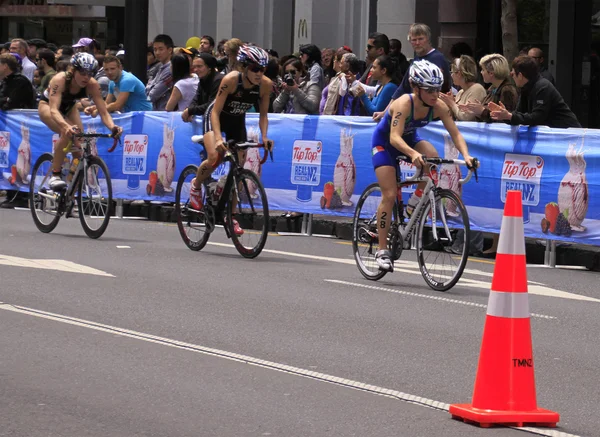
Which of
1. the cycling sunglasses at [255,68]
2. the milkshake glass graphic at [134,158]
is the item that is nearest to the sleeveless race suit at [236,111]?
the cycling sunglasses at [255,68]

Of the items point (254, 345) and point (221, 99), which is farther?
point (221, 99)

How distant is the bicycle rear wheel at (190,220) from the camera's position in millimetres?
13328

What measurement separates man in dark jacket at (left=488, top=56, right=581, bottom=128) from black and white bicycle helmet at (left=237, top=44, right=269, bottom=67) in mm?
2375

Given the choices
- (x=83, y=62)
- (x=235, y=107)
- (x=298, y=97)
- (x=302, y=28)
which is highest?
(x=302, y=28)

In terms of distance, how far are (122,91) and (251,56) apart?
572 cm

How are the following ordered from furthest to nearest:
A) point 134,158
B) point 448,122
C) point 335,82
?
point 134,158, point 335,82, point 448,122

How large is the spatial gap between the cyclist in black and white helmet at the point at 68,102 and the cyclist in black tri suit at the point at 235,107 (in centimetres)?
119

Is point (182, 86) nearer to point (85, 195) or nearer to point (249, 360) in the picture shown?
point (85, 195)

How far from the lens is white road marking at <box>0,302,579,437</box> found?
22.9 feet

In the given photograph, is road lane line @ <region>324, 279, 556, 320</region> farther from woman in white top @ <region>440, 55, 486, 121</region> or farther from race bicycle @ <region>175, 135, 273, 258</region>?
woman in white top @ <region>440, 55, 486, 121</region>

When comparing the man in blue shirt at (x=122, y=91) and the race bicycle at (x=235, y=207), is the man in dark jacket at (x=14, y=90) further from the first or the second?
the race bicycle at (x=235, y=207)

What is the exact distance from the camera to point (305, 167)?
631 inches

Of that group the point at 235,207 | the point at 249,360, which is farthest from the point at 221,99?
the point at 249,360

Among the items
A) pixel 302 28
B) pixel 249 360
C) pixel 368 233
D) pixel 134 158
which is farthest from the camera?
pixel 302 28
